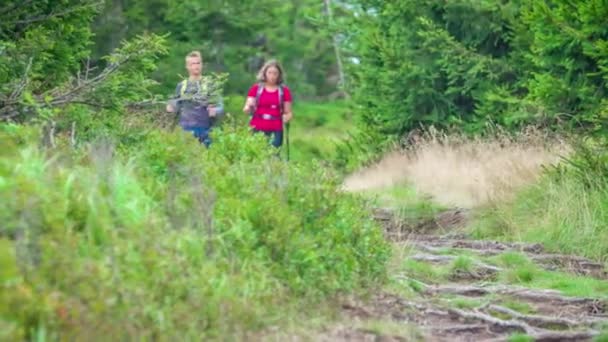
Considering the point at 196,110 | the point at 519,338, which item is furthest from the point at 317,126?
the point at 519,338

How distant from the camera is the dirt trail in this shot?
312 inches

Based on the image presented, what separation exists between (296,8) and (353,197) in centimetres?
3754

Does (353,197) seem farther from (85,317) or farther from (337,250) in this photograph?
(85,317)

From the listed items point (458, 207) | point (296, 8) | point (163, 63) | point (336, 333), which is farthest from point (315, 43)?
point (336, 333)

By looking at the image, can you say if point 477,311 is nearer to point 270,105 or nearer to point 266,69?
point 270,105

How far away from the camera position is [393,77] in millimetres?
21125

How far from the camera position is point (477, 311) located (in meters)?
8.90

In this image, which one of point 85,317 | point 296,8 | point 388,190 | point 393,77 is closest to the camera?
point 85,317

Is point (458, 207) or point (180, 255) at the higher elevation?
point (180, 255)

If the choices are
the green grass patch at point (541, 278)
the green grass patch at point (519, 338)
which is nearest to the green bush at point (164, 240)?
the green grass patch at point (519, 338)

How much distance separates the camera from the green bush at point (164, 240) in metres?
5.85

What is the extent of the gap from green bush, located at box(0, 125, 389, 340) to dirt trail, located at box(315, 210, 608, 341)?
314 mm

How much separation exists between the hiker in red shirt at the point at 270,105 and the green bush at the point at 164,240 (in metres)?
5.59

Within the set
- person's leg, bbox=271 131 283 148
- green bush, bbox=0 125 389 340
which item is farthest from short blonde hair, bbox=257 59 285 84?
green bush, bbox=0 125 389 340
